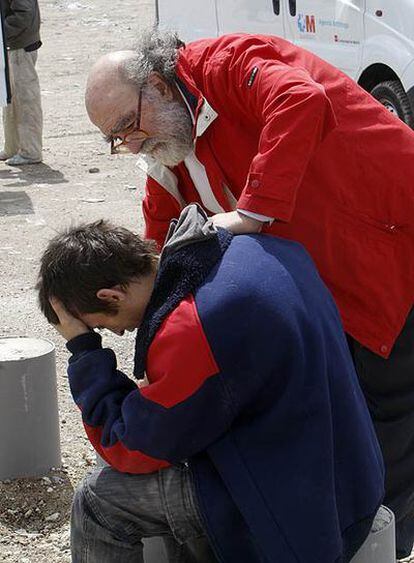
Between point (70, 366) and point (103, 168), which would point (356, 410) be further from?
point (103, 168)

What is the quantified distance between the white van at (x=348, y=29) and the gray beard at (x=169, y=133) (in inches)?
148

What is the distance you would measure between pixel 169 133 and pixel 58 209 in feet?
17.2

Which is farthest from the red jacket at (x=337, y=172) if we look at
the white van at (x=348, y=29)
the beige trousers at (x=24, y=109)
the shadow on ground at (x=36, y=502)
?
the beige trousers at (x=24, y=109)

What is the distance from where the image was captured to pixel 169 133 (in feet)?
11.0

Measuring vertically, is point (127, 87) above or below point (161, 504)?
above

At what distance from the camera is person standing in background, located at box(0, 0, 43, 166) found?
9.36 meters

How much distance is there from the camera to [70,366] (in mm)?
2744

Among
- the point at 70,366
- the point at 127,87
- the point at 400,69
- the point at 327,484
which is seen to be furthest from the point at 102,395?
the point at 400,69

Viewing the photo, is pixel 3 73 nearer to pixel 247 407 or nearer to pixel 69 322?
pixel 69 322

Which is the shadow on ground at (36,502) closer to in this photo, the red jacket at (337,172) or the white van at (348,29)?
the red jacket at (337,172)

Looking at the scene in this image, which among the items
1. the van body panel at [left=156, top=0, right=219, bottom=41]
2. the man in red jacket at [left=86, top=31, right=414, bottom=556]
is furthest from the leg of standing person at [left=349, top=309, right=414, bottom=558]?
the van body panel at [left=156, top=0, right=219, bottom=41]

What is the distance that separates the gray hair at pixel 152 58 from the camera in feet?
10.9

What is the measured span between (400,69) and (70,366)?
5.16 m

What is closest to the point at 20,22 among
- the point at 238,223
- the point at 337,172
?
the point at 337,172
